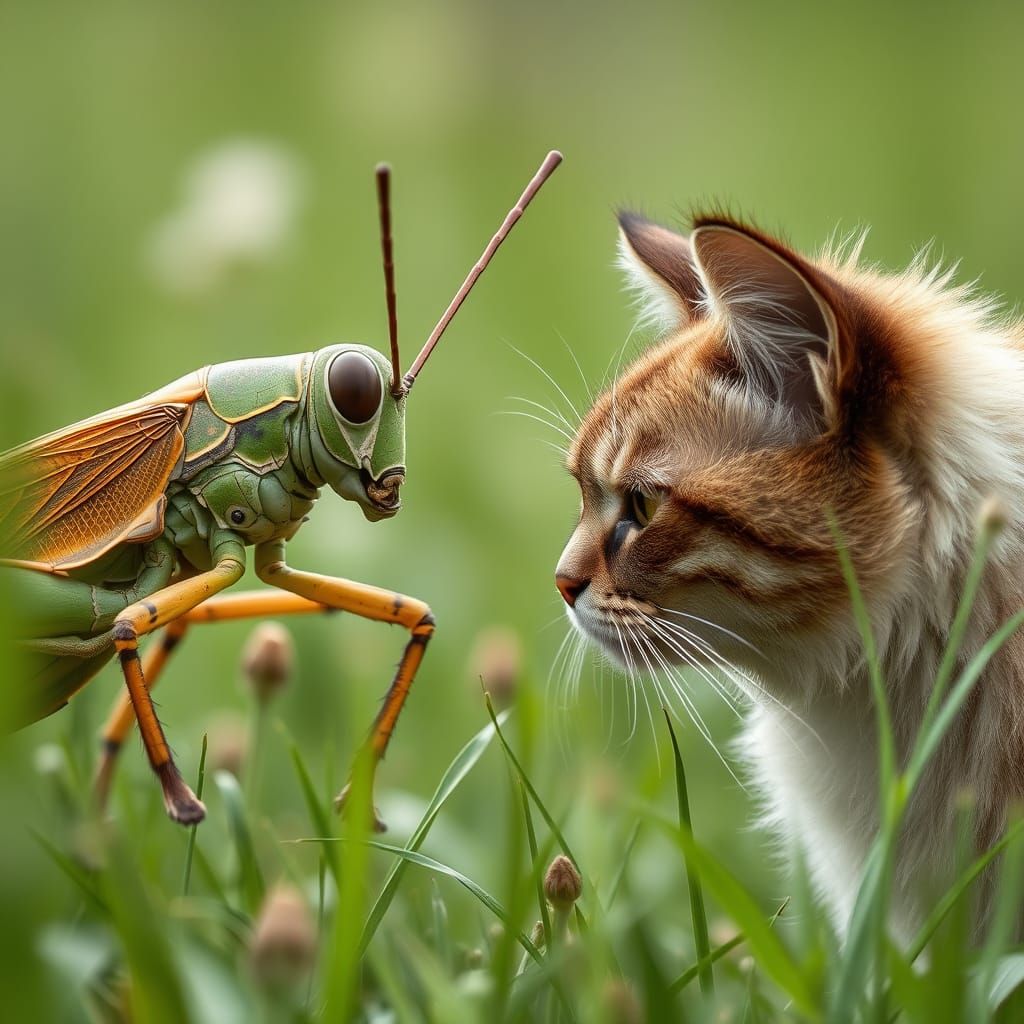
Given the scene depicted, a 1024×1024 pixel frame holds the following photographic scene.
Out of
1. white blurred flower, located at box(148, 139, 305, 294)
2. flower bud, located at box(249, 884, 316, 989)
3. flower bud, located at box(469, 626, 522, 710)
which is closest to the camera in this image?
flower bud, located at box(249, 884, 316, 989)

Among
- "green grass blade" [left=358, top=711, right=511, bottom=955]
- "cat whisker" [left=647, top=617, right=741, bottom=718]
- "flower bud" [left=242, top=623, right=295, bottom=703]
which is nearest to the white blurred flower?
"flower bud" [left=242, top=623, right=295, bottom=703]

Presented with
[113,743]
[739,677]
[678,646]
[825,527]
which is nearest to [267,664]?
[113,743]

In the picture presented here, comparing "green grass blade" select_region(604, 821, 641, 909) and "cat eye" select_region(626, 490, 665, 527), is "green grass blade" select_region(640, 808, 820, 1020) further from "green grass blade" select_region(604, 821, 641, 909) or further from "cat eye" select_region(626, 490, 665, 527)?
"cat eye" select_region(626, 490, 665, 527)

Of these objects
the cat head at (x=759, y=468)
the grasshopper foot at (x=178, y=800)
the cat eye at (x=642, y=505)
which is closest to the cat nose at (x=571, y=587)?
the cat head at (x=759, y=468)

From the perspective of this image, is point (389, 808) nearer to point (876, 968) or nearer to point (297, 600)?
point (297, 600)

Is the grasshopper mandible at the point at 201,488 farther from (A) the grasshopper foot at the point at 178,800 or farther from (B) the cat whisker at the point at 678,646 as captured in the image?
(B) the cat whisker at the point at 678,646

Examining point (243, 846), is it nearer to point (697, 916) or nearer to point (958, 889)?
point (697, 916)
